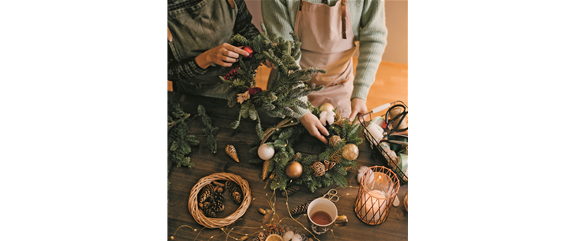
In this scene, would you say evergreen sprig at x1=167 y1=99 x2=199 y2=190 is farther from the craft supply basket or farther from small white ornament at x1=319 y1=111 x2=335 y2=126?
the craft supply basket

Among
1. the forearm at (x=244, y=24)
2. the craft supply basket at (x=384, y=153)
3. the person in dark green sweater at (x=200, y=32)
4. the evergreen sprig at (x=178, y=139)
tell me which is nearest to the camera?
the craft supply basket at (x=384, y=153)

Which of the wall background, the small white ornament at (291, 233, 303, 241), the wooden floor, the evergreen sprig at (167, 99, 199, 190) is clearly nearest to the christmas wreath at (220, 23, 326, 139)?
the evergreen sprig at (167, 99, 199, 190)

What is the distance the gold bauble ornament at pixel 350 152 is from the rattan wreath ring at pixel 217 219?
341 millimetres

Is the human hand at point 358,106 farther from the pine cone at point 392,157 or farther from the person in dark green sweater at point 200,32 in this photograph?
the person in dark green sweater at point 200,32

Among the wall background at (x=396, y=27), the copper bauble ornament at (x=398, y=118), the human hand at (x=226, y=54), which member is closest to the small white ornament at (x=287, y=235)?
the copper bauble ornament at (x=398, y=118)

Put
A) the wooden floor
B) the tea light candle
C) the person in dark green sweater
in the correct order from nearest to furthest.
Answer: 1. the tea light candle
2. the person in dark green sweater
3. the wooden floor

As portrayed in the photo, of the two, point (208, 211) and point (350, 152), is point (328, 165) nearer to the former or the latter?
point (350, 152)

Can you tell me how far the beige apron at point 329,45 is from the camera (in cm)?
128

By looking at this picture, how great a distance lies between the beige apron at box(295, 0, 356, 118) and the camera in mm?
1280

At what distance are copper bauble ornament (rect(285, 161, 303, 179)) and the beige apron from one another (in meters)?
0.72
